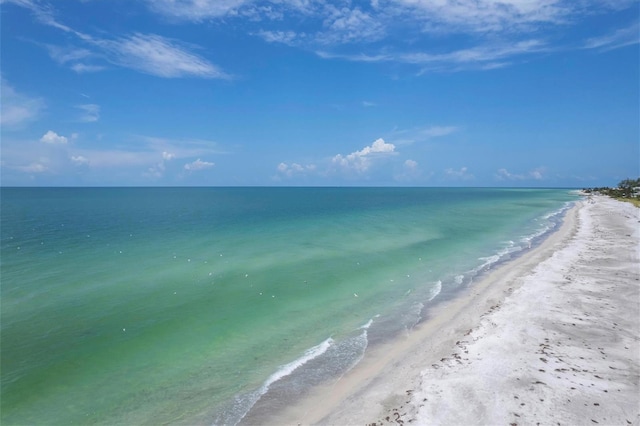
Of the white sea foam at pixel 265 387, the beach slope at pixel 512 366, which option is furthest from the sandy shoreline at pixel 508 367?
the white sea foam at pixel 265 387

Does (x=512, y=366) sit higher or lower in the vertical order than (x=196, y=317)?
higher

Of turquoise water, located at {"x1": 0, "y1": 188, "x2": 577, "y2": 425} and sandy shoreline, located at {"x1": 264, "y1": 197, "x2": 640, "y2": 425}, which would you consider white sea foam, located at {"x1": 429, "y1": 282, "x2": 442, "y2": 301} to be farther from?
sandy shoreline, located at {"x1": 264, "y1": 197, "x2": 640, "y2": 425}

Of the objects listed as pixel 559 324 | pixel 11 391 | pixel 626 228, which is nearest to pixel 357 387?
pixel 559 324

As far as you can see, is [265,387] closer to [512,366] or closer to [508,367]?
[508,367]

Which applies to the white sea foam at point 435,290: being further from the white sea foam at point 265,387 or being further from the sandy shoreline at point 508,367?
the white sea foam at point 265,387

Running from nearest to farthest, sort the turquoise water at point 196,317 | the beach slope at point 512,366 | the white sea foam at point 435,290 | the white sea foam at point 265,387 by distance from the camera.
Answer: the beach slope at point 512,366 → the white sea foam at point 265,387 → the turquoise water at point 196,317 → the white sea foam at point 435,290

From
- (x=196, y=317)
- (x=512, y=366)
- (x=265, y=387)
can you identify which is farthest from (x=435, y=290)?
(x=196, y=317)

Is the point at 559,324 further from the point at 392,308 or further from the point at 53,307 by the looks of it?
the point at 53,307

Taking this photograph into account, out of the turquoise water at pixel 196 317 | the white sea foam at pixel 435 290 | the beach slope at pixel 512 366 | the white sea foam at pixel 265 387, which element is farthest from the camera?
the white sea foam at pixel 435 290
